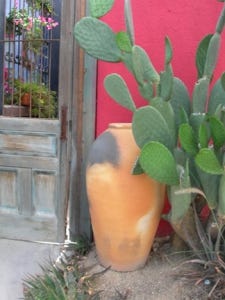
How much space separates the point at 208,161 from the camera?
2.16 m

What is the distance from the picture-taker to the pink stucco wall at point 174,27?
3.02 metres

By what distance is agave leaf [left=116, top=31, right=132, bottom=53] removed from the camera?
245 centimetres

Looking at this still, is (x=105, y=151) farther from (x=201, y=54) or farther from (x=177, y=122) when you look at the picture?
(x=201, y=54)

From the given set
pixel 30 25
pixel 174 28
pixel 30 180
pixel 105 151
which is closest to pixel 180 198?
pixel 105 151

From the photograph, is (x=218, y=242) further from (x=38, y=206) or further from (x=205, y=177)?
(x=38, y=206)

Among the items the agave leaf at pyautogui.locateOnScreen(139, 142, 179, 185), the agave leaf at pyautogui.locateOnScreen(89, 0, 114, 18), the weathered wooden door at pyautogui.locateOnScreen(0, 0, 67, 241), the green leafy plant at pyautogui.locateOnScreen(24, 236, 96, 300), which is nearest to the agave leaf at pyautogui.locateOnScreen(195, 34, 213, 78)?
the agave leaf at pyautogui.locateOnScreen(89, 0, 114, 18)

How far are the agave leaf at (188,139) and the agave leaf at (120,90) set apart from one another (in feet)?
1.36

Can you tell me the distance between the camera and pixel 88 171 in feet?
9.00

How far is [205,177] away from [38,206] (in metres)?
1.51

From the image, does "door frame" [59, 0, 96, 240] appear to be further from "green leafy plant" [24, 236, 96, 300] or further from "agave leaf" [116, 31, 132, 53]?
"agave leaf" [116, 31, 132, 53]

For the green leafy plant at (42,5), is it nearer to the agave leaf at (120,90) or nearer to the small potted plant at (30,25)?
the small potted plant at (30,25)

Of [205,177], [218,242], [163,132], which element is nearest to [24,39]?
[163,132]

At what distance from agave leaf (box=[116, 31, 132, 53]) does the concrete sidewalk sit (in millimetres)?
1593

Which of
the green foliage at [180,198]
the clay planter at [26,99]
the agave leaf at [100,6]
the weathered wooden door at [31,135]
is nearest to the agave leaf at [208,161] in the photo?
the green foliage at [180,198]
